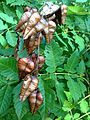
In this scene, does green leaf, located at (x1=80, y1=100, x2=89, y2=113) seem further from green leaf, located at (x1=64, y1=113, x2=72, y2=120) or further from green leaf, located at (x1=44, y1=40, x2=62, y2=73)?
green leaf, located at (x1=44, y1=40, x2=62, y2=73)

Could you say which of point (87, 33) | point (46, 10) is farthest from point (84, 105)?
point (46, 10)

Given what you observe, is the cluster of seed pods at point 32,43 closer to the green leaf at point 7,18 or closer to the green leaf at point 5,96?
the green leaf at point 5,96

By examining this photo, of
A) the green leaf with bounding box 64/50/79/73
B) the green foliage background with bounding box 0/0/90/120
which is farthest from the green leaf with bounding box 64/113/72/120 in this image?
the green leaf with bounding box 64/50/79/73

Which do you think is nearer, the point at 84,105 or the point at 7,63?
the point at 7,63

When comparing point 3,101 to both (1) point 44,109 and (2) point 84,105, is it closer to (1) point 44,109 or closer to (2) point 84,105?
(1) point 44,109

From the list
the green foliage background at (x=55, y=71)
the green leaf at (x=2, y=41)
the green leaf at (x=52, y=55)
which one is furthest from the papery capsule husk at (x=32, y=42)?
the green leaf at (x=2, y=41)

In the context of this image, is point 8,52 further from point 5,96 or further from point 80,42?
point 80,42

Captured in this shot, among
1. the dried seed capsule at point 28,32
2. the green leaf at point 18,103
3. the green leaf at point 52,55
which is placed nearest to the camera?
the dried seed capsule at point 28,32

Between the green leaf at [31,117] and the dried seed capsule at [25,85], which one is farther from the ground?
the dried seed capsule at [25,85]
